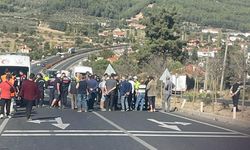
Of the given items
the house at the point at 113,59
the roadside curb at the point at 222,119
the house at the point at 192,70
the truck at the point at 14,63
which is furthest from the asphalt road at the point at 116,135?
the house at the point at 113,59

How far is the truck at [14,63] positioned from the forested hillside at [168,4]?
107 m

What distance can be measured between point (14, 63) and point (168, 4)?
350 feet

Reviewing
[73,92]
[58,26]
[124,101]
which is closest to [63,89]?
[73,92]

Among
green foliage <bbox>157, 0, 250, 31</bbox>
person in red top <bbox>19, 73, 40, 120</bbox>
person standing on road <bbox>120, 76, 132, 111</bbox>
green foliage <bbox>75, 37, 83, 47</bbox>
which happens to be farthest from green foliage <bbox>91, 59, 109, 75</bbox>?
person in red top <bbox>19, 73, 40, 120</bbox>

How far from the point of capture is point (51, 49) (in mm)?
134875

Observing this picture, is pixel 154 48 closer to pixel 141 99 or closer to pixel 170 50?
pixel 170 50

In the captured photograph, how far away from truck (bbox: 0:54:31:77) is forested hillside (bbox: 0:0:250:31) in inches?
4198

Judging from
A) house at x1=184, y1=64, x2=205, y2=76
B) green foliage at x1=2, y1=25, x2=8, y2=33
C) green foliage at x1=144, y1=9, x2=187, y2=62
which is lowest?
house at x1=184, y1=64, x2=205, y2=76

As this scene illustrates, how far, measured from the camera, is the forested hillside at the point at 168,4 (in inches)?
6009

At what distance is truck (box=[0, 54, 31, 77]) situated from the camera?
3127 cm

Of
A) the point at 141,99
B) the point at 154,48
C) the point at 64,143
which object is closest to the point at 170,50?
the point at 154,48

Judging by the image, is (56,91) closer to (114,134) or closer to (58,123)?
(58,123)

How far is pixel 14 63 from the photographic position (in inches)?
1238

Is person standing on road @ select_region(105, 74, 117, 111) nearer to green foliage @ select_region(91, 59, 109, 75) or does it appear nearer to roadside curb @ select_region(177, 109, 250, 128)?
roadside curb @ select_region(177, 109, 250, 128)
